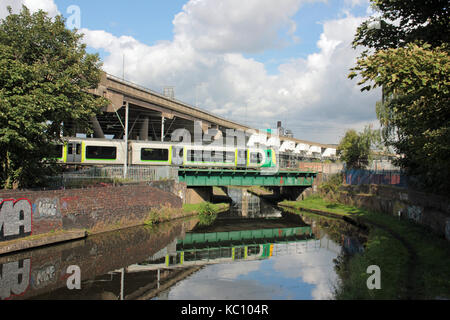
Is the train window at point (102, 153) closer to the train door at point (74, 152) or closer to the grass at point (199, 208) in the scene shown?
the train door at point (74, 152)

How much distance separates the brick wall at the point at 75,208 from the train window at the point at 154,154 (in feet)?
26.0

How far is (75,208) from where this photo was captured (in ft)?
66.2

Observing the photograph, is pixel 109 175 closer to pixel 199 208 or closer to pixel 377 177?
pixel 199 208

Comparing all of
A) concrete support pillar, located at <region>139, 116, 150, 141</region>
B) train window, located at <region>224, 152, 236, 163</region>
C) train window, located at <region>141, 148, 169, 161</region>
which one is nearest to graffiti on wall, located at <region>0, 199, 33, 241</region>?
train window, located at <region>141, 148, 169, 161</region>

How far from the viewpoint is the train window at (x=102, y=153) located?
3365 centimetres

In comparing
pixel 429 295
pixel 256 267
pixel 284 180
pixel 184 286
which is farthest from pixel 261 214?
pixel 429 295

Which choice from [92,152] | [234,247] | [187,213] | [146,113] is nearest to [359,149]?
[187,213]

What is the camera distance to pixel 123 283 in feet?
45.4

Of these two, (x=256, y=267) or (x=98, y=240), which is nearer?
(x=256, y=267)

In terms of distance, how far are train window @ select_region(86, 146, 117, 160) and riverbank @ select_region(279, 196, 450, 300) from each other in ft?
84.0

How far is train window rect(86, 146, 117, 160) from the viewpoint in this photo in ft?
110

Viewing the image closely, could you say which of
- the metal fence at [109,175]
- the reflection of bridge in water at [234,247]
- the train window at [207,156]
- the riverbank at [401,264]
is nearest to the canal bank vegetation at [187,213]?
the metal fence at [109,175]
